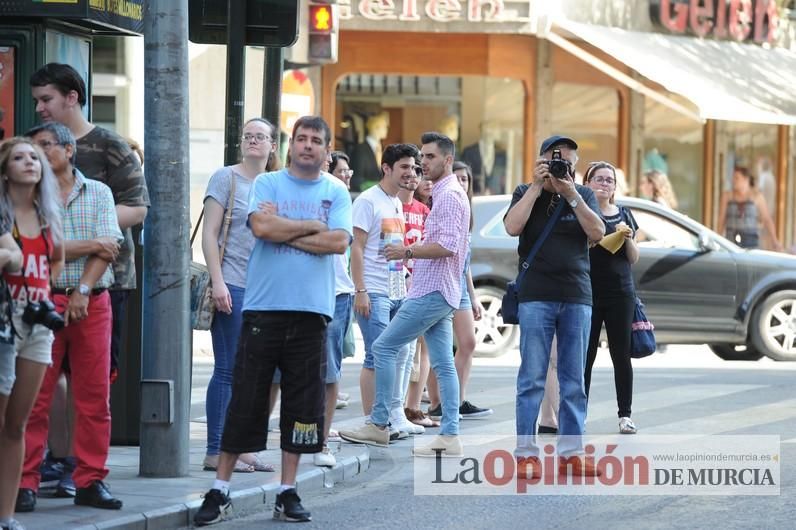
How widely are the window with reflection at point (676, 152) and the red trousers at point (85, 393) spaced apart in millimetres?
17851

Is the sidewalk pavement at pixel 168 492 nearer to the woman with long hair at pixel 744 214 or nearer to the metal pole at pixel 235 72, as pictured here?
the metal pole at pixel 235 72

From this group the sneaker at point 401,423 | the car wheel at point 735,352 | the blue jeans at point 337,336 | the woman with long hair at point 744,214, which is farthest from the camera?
the woman with long hair at point 744,214

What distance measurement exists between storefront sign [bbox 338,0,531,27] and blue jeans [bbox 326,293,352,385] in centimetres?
1251

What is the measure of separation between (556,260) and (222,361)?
1879mm

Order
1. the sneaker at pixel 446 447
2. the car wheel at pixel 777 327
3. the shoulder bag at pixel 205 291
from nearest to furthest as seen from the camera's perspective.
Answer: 1. the shoulder bag at pixel 205 291
2. the sneaker at pixel 446 447
3. the car wheel at pixel 777 327

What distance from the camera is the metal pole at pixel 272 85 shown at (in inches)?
433

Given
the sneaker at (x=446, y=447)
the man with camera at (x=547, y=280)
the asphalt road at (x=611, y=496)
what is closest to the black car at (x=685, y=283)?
the asphalt road at (x=611, y=496)

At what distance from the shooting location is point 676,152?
85.2ft

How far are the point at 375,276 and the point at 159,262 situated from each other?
257 centimetres

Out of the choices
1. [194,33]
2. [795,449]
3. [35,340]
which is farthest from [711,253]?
[35,340]

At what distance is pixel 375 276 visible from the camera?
35.3 feet

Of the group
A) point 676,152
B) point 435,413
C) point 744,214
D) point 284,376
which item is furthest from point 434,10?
point 284,376

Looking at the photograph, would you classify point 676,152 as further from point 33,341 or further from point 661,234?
point 33,341

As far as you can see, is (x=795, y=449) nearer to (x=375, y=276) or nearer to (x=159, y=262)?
(x=375, y=276)
